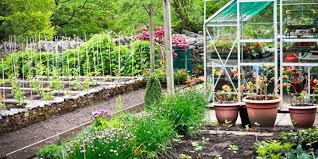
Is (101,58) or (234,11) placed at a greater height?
(234,11)

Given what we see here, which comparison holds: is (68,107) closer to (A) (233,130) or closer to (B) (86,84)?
(B) (86,84)

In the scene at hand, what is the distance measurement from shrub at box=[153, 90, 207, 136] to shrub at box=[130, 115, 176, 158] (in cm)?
55

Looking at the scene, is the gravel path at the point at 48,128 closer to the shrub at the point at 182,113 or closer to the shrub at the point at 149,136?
the shrub at the point at 182,113

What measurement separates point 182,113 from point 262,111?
1.77m

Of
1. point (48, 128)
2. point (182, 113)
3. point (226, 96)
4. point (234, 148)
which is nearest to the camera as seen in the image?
point (234, 148)

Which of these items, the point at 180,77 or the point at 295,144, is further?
the point at 180,77

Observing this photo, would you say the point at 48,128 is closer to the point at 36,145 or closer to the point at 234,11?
the point at 36,145

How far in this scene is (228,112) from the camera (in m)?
9.27

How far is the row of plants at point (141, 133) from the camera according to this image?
575 cm

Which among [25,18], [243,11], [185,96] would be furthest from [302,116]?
[25,18]

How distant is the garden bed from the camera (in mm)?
9490

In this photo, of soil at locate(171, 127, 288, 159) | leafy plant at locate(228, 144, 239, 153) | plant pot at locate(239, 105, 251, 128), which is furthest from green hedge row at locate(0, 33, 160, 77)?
leafy plant at locate(228, 144, 239, 153)

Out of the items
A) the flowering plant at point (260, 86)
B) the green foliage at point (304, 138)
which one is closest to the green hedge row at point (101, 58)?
the flowering plant at point (260, 86)

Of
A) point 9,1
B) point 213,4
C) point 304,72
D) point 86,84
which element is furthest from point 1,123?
point 213,4
